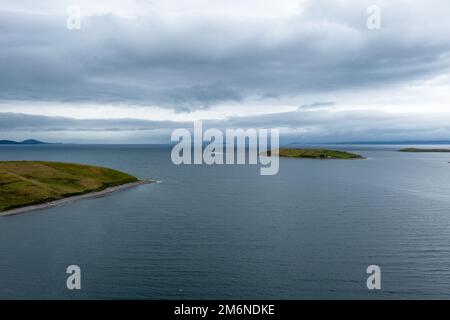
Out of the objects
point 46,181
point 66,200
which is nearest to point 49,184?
point 46,181

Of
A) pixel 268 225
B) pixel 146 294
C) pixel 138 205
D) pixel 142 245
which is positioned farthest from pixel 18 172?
pixel 146 294

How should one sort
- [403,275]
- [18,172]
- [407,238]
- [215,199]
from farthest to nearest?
[18,172] → [215,199] → [407,238] → [403,275]

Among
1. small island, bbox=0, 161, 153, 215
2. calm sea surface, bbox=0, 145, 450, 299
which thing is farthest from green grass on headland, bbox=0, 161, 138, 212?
calm sea surface, bbox=0, 145, 450, 299

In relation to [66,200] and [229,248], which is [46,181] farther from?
[229,248]

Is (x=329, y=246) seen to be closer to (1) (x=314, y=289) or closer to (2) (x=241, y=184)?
(1) (x=314, y=289)

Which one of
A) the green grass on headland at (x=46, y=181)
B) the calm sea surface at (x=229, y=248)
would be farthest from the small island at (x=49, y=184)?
the calm sea surface at (x=229, y=248)

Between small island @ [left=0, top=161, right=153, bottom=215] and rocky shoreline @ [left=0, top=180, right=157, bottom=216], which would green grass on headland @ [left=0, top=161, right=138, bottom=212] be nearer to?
small island @ [left=0, top=161, right=153, bottom=215]
